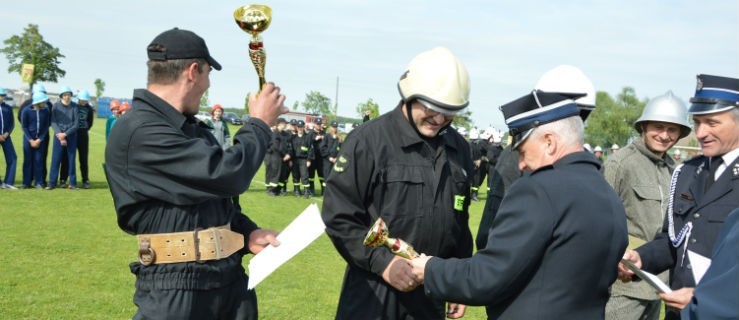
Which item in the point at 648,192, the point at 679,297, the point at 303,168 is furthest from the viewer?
the point at 303,168

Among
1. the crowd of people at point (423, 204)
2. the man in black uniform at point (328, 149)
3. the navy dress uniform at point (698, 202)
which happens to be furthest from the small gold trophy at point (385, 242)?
the man in black uniform at point (328, 149)

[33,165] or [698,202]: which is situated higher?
[698,202]

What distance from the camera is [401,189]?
11.2 feet

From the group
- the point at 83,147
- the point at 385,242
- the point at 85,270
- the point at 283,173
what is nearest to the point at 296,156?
the point at 283,173

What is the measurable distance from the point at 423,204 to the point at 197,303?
1284mm

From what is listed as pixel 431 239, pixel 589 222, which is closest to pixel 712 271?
pixel 589 222

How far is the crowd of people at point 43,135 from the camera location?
14.7 metres

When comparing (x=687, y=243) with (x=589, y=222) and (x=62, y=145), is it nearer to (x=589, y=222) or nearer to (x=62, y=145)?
(x=589, y=222)

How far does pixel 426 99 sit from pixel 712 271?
1.70 meters

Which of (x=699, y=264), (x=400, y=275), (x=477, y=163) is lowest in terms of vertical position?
(x=477, y=163)

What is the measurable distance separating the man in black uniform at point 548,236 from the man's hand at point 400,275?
37 centimetres

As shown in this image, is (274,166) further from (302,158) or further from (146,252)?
(146,252)

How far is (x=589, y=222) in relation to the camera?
2.51 m

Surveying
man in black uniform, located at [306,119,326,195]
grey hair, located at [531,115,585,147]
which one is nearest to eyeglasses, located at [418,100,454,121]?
grey hair, located at [531,115,585,147]
